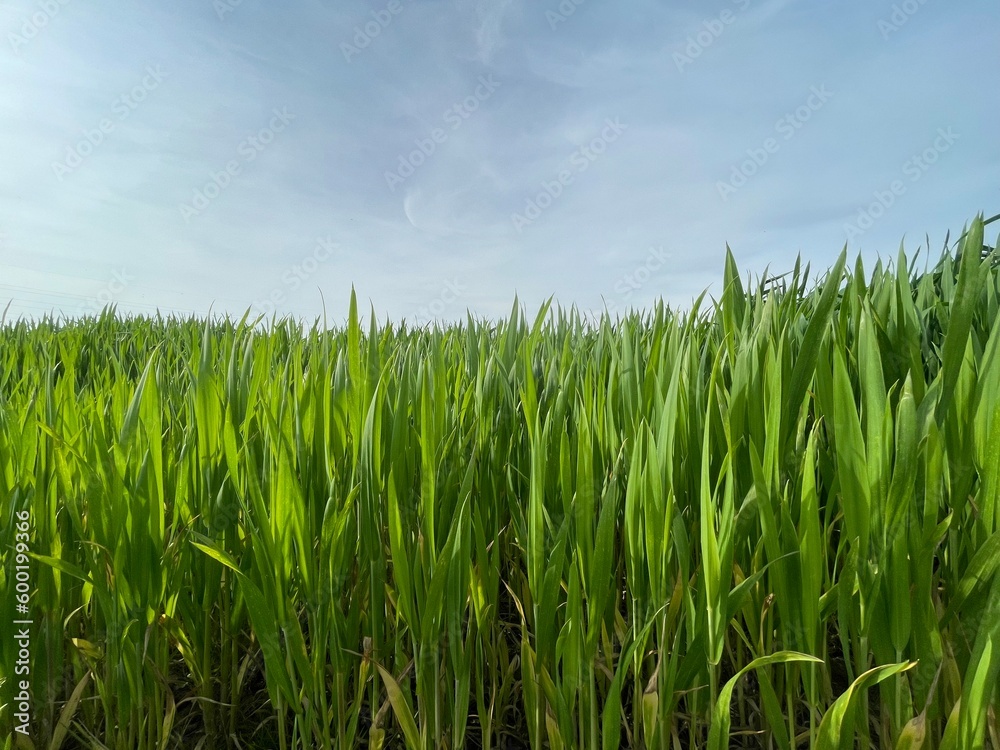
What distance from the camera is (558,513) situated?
2.94 ft

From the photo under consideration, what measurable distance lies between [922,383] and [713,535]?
390mm

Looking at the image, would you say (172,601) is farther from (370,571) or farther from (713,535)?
(713,535)

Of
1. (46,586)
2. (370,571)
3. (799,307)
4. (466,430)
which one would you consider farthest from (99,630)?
(799,307)

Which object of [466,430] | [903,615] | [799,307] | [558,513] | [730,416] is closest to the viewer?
[903,615]

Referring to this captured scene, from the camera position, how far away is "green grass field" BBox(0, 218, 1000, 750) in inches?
27.2

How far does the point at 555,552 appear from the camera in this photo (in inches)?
29.0

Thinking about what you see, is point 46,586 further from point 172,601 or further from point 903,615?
point 903,615

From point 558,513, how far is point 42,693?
90 cm

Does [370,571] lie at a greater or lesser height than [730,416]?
lesser

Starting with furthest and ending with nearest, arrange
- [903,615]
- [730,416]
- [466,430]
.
A: 1. [466,430]
2. [730,416]
3. [903,615]

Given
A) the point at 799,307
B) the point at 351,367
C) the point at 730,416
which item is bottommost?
the point at 730,416

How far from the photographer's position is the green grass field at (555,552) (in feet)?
2.27

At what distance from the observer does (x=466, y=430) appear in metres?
1.10

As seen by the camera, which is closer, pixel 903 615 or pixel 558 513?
pixel 903 615
